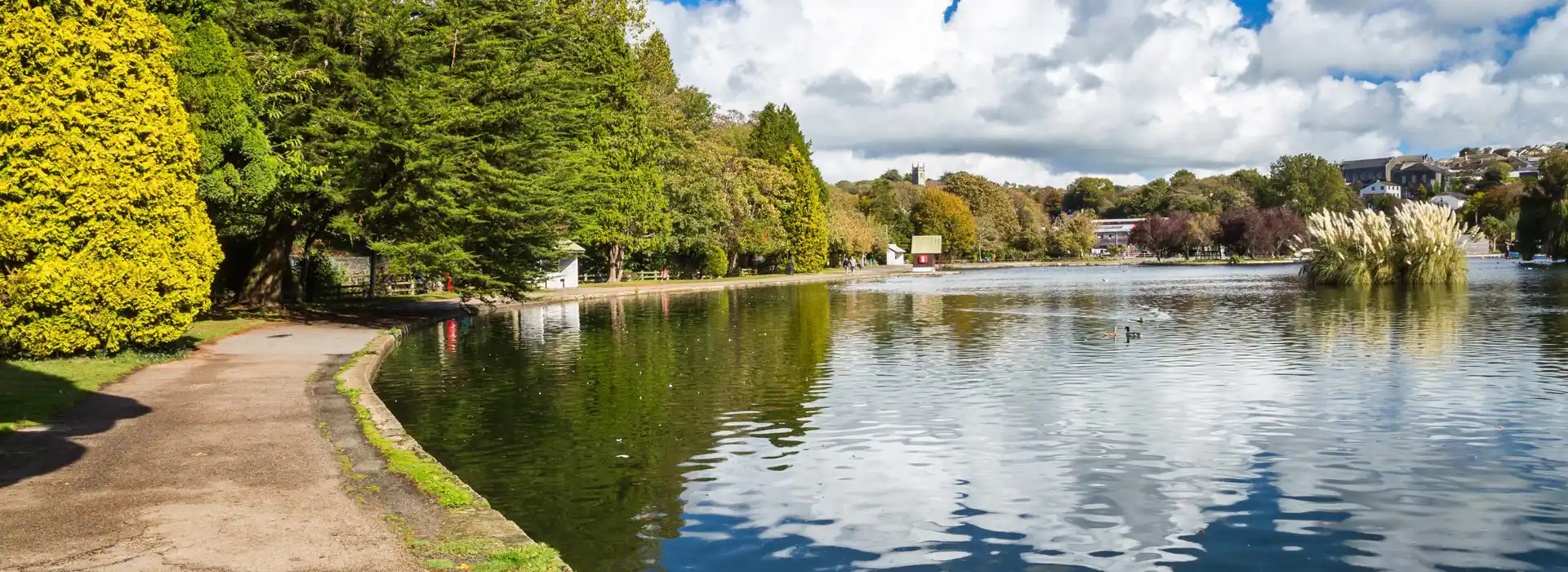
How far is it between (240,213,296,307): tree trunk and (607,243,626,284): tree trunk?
106ft

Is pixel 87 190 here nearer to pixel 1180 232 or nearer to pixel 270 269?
pixel 270 269

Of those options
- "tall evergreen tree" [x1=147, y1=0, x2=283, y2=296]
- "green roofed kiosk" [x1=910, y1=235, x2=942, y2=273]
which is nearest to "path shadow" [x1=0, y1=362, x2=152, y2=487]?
"tall evergreen tree" [x1=147, y1=0, x2=283, y2=296]

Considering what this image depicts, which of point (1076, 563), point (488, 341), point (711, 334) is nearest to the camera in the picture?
point (1076, 563)

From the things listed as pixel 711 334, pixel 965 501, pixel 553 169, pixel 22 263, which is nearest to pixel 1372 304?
pixel 711 334

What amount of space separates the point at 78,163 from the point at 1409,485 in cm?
2059

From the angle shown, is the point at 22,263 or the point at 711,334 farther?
the point at 711,334

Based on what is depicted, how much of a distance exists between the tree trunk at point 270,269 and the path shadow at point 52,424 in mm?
17475

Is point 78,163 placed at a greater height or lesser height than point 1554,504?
greater

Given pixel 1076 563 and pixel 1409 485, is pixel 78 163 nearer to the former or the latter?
pixel 1076 563

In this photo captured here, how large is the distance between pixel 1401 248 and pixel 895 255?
86906 millimetres

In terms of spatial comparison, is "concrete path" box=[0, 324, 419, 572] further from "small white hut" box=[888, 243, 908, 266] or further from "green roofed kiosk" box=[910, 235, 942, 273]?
"small white hut" box=[888, 243, 908, 266]

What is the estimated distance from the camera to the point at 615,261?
67812 mm

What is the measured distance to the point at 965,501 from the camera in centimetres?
1001

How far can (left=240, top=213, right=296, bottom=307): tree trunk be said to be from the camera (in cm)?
3450
